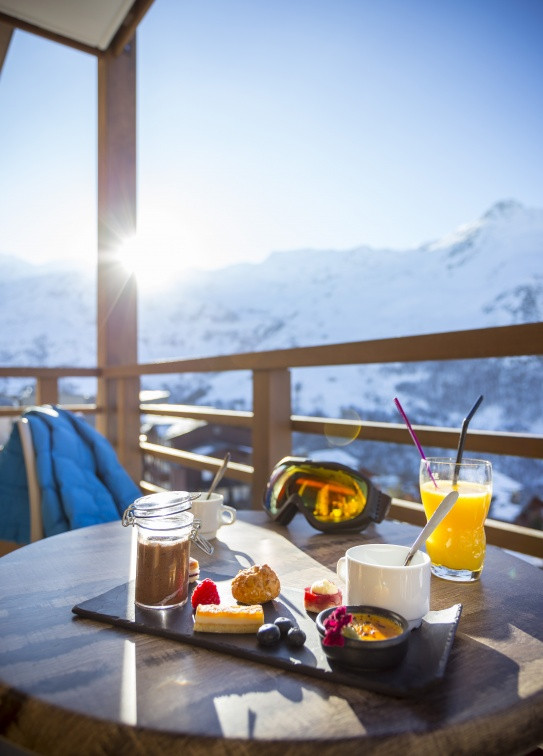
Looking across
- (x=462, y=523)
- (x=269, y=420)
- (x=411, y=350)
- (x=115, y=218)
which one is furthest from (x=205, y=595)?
(x=115, y=218)

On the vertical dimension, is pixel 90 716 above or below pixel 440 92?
below

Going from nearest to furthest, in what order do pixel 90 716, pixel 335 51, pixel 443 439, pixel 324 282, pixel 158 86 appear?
1. pixel 90 716
2. pixel 443 439
3. pixel 158 86
4. pixel 335 51
5. pixel 324 282

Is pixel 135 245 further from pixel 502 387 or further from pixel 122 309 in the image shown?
pixel 502 387

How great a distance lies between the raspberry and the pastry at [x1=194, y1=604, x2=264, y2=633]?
57 mm

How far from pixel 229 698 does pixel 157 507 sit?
0.26m

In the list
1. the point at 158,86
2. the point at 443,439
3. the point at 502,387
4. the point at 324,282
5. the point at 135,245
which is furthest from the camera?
the point at 324,282

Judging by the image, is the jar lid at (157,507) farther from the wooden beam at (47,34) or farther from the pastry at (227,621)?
the wooden beam at (47,34)

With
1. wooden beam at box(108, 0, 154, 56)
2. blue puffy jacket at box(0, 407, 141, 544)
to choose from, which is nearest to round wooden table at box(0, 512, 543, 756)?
blue puffy jacket at box(0, 407, 141, 544)

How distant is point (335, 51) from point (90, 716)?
6822mm

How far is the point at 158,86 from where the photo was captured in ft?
15.1

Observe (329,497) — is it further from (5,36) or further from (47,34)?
(5,36)

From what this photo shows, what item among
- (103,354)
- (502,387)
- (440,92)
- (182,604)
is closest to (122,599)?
(182,604)

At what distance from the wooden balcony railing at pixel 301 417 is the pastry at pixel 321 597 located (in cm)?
74

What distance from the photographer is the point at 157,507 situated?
65 cm
